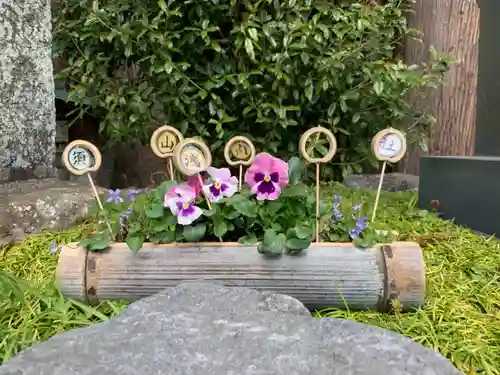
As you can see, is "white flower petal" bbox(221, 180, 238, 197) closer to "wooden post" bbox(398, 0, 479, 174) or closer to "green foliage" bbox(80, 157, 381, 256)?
"green foliage" bbox(80, 157, 381, 256)

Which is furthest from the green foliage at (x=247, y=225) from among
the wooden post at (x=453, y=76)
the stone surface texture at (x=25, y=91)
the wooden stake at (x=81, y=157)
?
the wooden post at (x=453, y=76)

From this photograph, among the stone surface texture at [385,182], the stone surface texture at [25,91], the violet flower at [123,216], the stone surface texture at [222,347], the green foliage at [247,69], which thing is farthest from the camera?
the stone surface texture at [385,182]

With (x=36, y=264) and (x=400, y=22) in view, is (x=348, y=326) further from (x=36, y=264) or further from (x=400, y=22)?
(x=400, y=22)

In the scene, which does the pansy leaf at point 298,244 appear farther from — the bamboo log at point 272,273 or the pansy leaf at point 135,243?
the pansy leaf at point 135,243

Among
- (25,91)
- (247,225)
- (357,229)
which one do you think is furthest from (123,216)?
(25,91)

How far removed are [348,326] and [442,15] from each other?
9.95 feet

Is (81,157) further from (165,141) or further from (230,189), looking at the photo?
(230,189)

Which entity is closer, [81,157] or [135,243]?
[135,243]

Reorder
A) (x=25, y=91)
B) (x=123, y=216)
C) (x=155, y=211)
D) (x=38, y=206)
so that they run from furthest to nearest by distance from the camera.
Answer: (x=25, y=91)
(x=38, y=206)
(x=123, y=216)
(x=155, y=211)

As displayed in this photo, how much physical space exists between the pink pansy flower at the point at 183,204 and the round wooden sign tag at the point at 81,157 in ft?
0.88

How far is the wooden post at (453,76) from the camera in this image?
3.58 meters

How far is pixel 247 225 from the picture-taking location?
1667mm

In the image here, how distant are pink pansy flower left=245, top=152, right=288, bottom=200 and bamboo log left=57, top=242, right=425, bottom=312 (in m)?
0.18

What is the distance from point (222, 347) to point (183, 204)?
2.04 feet
